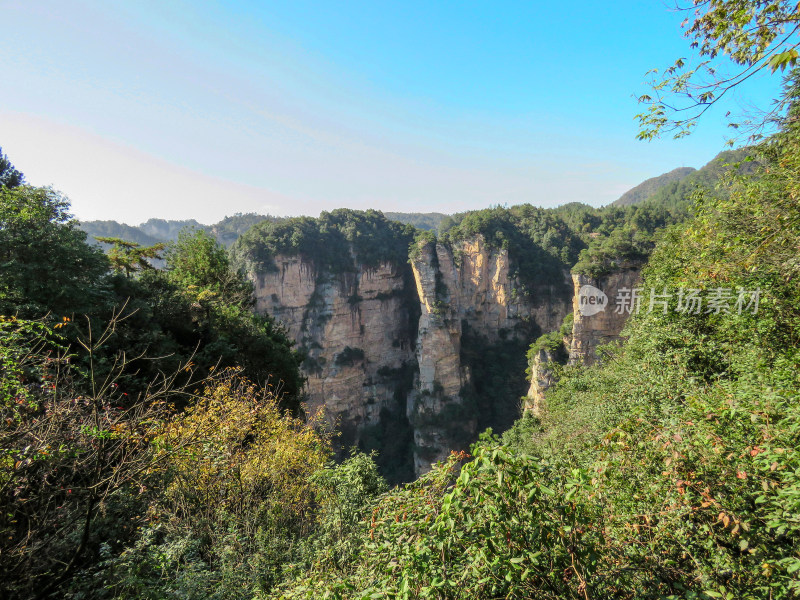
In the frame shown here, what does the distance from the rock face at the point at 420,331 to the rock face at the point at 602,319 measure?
11088 mm

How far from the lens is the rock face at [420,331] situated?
31969 mm

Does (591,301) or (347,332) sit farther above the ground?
(591,301)

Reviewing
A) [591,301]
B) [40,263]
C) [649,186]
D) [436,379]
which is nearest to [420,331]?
[436,379]

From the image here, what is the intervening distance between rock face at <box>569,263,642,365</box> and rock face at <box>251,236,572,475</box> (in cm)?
1109

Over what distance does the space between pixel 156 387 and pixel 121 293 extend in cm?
392

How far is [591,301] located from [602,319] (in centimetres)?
131

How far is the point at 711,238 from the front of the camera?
24.1 ft

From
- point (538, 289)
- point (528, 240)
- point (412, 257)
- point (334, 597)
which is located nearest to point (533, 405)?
point (538, 289)

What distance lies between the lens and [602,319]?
22.0 m

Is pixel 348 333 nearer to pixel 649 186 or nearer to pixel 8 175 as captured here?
pixel 8 175

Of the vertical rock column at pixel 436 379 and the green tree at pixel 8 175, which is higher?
the green tree at pixel 8 175

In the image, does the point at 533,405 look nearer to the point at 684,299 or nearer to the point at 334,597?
the point at 684,299

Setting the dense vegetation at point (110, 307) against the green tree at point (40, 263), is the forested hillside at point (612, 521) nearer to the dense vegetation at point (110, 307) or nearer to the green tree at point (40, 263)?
the dense vegetation at point (110, 307)
